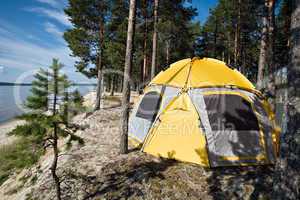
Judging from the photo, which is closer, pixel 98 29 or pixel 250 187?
pixel 250 187

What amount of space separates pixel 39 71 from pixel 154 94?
3634mm

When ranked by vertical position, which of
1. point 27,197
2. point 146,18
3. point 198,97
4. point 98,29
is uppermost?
point 146,18

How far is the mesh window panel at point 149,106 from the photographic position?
5952 millimetres

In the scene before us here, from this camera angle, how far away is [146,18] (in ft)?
45.6

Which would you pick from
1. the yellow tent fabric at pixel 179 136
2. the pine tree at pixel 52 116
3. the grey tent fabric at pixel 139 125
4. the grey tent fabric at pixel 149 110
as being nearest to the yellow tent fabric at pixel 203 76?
the grey tent fabric at pixel 149 110

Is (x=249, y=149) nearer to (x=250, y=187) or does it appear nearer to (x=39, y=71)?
(x=250, y=187)

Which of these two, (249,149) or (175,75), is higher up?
(175,75)

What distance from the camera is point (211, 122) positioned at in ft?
16.5

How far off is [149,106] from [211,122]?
208 centimetres

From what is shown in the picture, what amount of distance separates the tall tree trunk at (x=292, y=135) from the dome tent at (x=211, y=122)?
2224mm

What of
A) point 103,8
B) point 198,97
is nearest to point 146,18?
point 103,8

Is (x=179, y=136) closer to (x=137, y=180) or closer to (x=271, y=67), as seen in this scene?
(x=137, y=180)

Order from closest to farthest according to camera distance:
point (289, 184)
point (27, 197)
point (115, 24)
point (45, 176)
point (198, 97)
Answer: point (289, 184) → point (27, 197) → point (45, 176) → point (198, 97) → point (115, 24)

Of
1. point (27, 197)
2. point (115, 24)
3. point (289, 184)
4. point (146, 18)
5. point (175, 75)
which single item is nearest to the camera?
point (289, 184)
